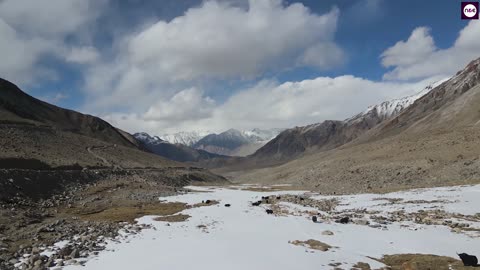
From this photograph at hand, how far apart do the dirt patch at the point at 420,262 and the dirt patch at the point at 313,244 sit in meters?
3.16

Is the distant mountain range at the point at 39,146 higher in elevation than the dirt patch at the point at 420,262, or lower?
higher

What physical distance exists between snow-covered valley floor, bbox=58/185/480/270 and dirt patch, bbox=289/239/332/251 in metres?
0.37

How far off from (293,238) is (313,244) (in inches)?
90.7

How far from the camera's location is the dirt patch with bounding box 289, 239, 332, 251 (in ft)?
72.5

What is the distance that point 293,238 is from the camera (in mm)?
25234

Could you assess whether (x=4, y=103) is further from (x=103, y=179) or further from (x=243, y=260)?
(x=243, y=260)

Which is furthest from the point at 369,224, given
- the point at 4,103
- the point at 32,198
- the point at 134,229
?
the point at 4,103

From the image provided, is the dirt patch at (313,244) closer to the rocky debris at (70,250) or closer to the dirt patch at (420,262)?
the dirt patch at (420,262)

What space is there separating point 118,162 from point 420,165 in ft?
258

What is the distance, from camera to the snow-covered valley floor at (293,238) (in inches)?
774

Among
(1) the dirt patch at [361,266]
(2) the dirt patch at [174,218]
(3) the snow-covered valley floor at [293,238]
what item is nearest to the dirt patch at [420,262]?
(3) the snow-covered valley floor at [293,238]

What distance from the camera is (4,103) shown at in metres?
130

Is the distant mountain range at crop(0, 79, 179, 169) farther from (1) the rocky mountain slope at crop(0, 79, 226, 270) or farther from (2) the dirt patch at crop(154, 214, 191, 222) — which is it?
(2) the dirt patch at crop(154, 214, 191, 222)

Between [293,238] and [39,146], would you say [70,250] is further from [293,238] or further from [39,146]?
[39,146]
